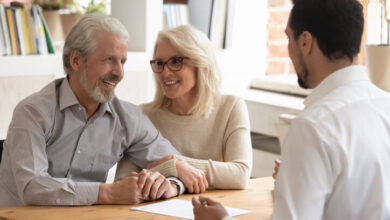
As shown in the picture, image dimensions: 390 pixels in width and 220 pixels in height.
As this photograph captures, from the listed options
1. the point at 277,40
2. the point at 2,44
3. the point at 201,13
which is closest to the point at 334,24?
the point at 2,44

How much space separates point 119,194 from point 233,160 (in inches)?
24.7

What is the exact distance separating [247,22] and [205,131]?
5.79 feet

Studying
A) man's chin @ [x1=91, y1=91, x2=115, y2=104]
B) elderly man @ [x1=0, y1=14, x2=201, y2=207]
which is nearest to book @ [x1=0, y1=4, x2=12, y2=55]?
elderly man @ [x1=0, y1=14, x2=201, y2=207]

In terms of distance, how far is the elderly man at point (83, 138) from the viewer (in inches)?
84.1

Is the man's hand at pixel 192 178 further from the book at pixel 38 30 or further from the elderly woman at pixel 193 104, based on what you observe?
the book at pixel 38 30

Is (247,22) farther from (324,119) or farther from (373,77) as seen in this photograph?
(324,119)

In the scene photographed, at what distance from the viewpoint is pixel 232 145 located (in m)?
2.68

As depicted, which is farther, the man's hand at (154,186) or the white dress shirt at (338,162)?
the man's hand at (154,186)

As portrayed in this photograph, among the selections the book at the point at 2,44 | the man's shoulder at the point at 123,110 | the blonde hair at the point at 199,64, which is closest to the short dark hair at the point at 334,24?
the man's shoulder at the point at 123,110

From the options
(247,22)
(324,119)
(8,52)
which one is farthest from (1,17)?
(324,119)

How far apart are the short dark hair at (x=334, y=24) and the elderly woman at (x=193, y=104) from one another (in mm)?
1210

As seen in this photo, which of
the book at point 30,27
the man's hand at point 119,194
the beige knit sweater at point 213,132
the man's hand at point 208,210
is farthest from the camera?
the book at point 30,27

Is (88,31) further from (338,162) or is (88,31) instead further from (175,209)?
(338,162)

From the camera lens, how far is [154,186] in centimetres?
219
